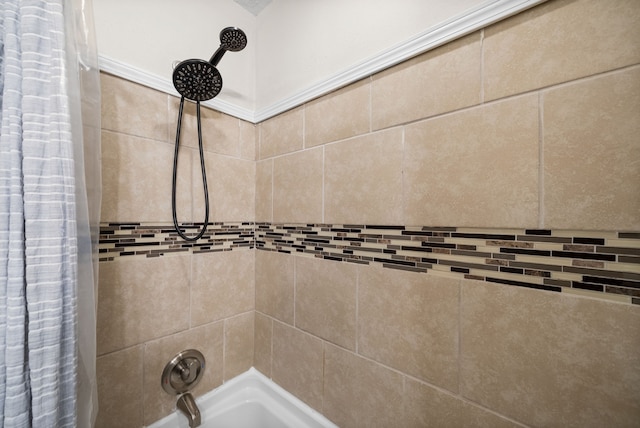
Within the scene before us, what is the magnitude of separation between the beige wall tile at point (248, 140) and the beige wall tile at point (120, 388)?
3.03ft

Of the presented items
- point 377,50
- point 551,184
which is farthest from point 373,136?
point 551,184

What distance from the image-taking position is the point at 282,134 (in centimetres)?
113

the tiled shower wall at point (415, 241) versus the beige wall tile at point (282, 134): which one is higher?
the beige wall tile at point (282, 134)

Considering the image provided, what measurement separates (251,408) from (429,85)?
1.50m

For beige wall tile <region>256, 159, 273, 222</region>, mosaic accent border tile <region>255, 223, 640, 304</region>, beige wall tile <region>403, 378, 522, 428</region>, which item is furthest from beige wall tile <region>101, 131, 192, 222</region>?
beige wall tile <region>403, 378, 522, 428</region>

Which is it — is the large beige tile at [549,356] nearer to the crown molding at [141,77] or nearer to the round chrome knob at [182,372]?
the round chrome knob at [182,372]

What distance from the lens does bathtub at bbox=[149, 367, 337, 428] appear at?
982 millimetres

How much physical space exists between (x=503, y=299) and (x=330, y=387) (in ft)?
2.30

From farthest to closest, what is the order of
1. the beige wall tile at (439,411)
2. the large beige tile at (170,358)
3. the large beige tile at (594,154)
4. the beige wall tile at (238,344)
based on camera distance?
the beige wall tile at (238,344), the large beige tile at (170,358), the beige wall tile at (439,411), the large beige tile at (594,154)

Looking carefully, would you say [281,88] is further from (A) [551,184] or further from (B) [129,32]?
(A) [551,184]

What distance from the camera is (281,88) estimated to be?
1159mm

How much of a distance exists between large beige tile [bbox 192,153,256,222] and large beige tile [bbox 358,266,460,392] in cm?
69

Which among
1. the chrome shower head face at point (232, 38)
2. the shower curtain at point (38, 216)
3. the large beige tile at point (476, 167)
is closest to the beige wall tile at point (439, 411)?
the large beige tile at point (476, 167)

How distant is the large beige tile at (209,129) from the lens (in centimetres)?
101
